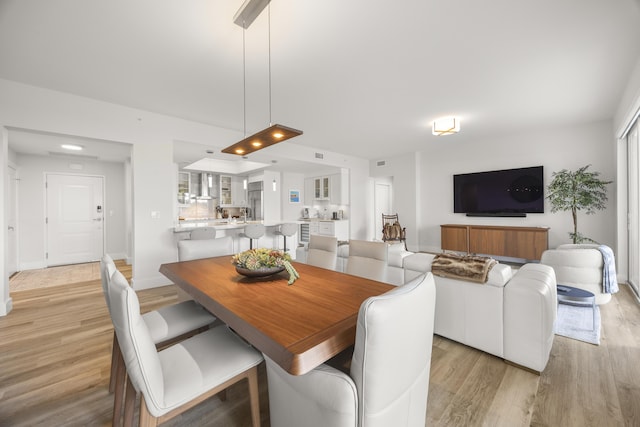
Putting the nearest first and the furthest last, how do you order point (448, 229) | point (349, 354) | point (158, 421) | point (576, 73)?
1. point (158, 421)
2. point (349, 354)
3. point (576, 73)
4. point (448, 229)

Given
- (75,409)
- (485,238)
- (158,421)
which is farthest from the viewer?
(485,238)

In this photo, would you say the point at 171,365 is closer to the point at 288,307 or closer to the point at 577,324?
A: the point at 288,307

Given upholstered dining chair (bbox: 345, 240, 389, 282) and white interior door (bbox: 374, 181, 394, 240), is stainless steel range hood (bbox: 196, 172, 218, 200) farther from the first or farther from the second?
upholstered dining chair (bbox: 345, 240, 389, 282)

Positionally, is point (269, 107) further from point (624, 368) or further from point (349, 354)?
point (624, 368)

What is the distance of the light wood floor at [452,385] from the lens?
4.99 feet

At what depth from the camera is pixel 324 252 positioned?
2652 mm

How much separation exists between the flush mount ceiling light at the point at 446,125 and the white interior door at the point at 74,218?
7.30 meters

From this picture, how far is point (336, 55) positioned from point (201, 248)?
7.94ft

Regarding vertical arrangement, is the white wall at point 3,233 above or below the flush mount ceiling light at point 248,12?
below

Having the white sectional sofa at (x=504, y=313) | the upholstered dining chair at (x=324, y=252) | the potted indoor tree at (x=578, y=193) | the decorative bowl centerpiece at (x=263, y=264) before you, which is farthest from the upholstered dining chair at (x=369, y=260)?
the potted indoor tree at (x=578, y=193)

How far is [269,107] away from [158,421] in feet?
11.7

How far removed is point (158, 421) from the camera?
107cm

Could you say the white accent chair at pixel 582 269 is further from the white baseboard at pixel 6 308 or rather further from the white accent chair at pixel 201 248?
the white baseboard at pixel 6 308

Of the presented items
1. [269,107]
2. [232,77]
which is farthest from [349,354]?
[269,107]
